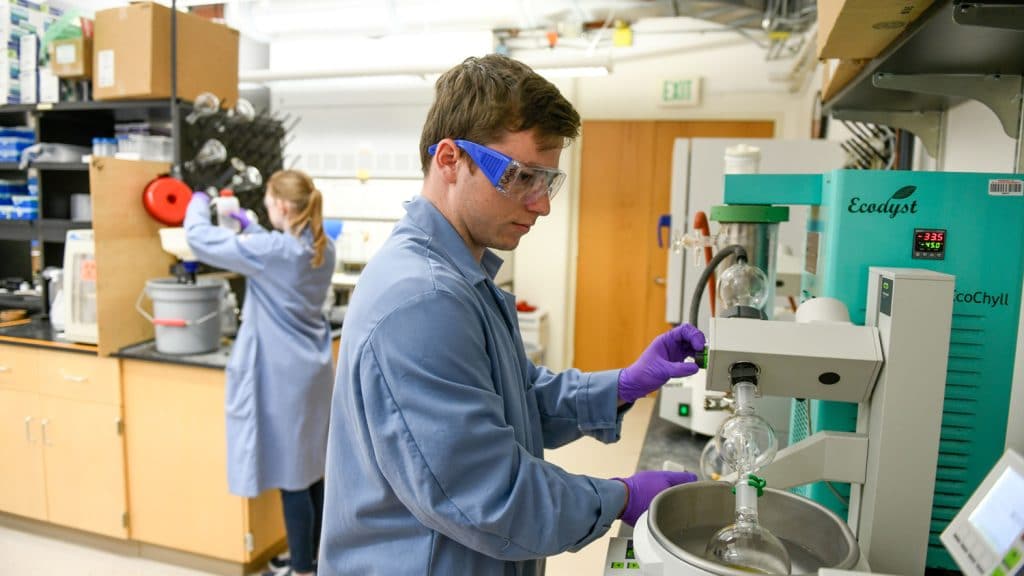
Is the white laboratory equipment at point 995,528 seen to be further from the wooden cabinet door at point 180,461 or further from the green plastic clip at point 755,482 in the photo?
the wooden cabinet door at point 180,461

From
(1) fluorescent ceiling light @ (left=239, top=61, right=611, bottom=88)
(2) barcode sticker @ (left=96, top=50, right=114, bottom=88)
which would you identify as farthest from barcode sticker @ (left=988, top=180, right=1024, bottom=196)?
(1) fluorescent ceiling light @ (left=239, top=61, right=611, bottom=88)

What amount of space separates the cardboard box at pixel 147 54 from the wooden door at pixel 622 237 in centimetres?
288

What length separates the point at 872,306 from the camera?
3.27 ft

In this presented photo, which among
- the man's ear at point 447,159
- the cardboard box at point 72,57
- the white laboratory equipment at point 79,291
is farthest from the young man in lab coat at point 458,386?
the cardboard box at point 72,57

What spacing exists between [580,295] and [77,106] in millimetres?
3492

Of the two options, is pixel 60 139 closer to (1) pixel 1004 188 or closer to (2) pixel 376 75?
(2) pixel 376 75

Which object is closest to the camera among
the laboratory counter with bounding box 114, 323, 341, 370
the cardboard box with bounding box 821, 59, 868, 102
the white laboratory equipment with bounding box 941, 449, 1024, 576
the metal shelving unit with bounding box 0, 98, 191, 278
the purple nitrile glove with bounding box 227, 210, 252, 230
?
the white laboratory equipment with bounding box 941, 449, 1024, 576

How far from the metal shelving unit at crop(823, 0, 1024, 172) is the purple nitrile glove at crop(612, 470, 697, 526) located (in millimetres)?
695

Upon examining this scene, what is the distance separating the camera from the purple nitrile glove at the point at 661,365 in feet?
4.13

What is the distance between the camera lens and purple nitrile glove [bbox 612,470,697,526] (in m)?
1.02

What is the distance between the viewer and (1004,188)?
1.05 meters

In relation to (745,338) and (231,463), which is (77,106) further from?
(745,338)

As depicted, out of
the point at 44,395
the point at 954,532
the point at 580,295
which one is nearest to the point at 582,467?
the point at 580,295

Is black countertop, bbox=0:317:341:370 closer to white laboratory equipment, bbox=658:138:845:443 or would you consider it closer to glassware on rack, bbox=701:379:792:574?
white laboratory equipment, bbox=658:138:845:443
